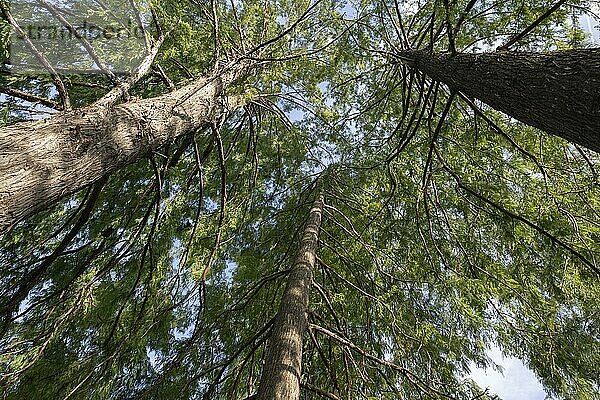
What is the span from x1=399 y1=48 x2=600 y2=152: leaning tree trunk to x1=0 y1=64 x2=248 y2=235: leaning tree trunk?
1.91 metres

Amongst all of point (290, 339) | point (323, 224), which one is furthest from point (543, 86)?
point (323, 224)

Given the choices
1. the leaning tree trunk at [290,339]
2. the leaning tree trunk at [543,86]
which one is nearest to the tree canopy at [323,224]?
the leaning tree trunk at [543,86]

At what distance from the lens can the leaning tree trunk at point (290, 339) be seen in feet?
7.75

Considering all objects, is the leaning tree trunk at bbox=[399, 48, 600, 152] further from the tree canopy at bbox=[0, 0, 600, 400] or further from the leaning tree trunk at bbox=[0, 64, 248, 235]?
the leaning tree trunk at bbox=[0, 64, 248, 235]

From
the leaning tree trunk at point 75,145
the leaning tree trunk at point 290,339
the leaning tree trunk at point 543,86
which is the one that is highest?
the leaning tree trunk at point 543,86

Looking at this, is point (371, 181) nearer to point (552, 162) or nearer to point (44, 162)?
point (552, 162)

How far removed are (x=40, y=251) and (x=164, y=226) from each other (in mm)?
1139

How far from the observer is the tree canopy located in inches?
94.7

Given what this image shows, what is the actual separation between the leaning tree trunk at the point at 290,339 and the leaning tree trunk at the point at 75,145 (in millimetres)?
1529

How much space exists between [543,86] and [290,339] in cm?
214

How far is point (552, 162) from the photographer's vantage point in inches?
146

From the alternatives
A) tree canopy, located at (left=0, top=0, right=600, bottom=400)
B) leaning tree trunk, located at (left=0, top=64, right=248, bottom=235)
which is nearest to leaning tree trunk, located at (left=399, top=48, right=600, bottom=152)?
tree canopy, located at (left=0, top=0, right=600, bottom=400)

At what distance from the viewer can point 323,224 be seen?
5461 mm

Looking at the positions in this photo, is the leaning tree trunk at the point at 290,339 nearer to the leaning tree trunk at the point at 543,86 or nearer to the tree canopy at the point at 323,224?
the tree canopy at the point at 323,224
